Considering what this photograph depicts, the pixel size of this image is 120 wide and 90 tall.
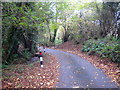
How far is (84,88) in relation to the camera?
4.32 meters

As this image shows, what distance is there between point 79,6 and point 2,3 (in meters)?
16.1

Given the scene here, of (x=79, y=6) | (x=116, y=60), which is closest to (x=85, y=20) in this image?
(x=79, y=6)

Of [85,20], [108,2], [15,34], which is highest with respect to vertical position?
[108,2]

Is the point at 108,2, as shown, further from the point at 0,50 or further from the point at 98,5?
the point at 0,50

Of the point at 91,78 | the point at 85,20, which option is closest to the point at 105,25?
the point at 85,20

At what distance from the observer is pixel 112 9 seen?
12.7 meters

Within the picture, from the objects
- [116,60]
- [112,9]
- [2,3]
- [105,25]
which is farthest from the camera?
[105,25]

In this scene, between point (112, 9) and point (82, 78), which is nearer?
point (82, 78)

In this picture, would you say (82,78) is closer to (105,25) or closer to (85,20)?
(105,25)

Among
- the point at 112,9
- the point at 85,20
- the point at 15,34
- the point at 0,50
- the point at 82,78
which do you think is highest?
the point at 112,9

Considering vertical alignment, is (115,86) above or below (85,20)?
below

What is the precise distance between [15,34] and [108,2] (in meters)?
11.8

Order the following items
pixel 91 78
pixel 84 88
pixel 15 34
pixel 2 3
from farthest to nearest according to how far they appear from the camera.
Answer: pixel 15 34
pixel 2 3
pixel 91 78
pixel 84 88

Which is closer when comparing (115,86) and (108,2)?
(115,86)
